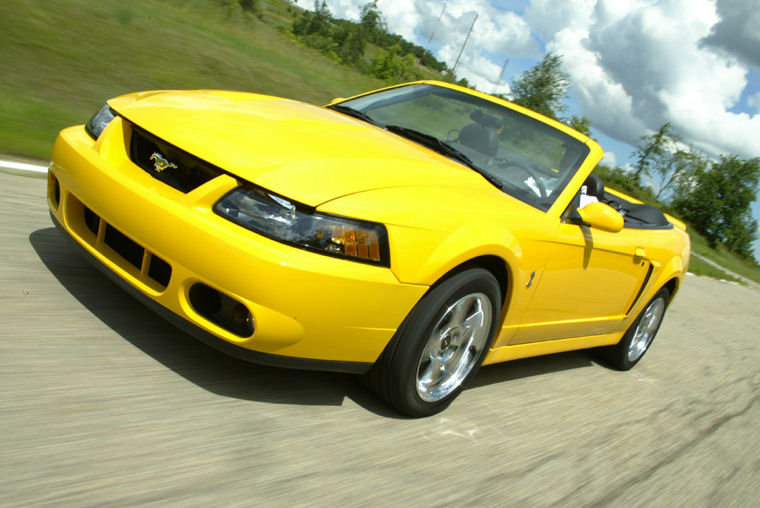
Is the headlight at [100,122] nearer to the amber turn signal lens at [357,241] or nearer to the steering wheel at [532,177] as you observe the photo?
the amber turn signal lens at [357,241]

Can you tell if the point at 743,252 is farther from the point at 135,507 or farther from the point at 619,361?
the point at 135,507

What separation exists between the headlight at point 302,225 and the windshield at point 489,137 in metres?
1.15

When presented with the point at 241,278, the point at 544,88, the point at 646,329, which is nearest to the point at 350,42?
the point at 544,88

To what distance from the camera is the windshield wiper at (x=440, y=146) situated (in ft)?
11.5

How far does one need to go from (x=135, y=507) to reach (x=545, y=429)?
7.23 feet

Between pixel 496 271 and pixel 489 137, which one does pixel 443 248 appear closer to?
pixel 496 271

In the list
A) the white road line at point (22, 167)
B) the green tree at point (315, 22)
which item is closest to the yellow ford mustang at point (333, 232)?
the white road line at point (22, 167)

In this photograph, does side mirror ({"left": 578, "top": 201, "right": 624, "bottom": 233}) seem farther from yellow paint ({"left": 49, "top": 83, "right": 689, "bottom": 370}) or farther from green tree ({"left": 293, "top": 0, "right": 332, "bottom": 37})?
green tree ({"left": 293, "top": 0, "right": 332, "bottom": 37})

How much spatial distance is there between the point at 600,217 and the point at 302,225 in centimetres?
172

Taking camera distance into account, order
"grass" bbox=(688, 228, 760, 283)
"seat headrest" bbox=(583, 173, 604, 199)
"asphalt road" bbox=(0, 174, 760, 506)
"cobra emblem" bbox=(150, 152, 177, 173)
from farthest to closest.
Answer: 1. "grass" bbox=(688, 228, 760, 283)
2. "seat headrest" bbox=(583, 173, 604, 199)
3. "cobra emblem" bbox=(150, 152, 177, 173)
4. "asphalt road" bbox=(0, 174, 760, 506)

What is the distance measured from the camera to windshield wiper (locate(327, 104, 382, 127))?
4.05m

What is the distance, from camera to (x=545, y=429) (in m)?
3.55

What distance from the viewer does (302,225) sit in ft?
8.08

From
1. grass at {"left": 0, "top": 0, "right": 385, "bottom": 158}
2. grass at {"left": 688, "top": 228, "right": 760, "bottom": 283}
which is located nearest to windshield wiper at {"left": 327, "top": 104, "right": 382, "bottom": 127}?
grass at {"left": 0, "top": 0, "right": 385, "bottom": 158}
